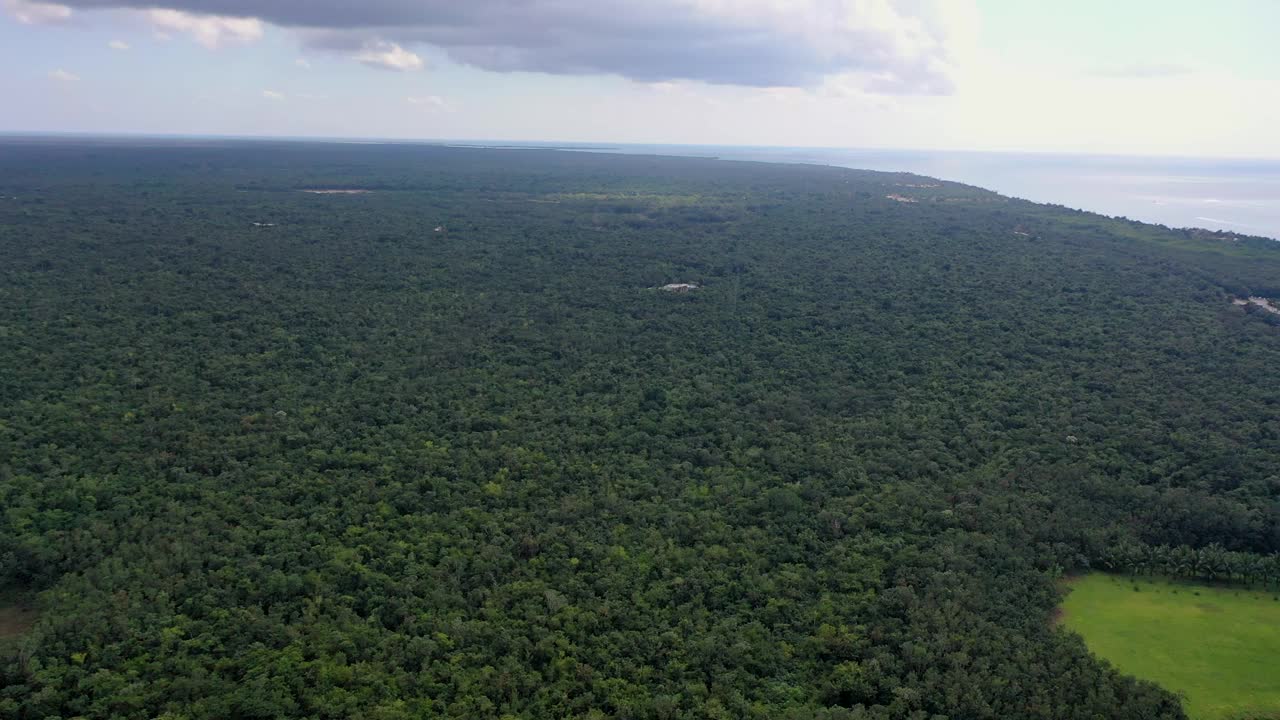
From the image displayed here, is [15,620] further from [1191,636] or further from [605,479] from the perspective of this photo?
[1191,636]

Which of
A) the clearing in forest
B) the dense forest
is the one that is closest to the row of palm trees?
the dense forest

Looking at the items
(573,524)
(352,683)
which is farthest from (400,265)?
(352,683)

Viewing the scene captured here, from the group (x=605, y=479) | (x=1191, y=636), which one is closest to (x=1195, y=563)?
(x=1191, y=636)

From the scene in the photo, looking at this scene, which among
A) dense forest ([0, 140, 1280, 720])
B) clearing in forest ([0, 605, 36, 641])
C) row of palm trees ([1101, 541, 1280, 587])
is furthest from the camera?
row of palm trees ([1101, 541, 1280, 587])

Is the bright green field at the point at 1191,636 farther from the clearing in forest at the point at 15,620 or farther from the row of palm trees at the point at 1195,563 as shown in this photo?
the clearing in forest at the point at 15,620

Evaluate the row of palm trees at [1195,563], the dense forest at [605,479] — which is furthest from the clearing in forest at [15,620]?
the row of palm trees at [1195,563]

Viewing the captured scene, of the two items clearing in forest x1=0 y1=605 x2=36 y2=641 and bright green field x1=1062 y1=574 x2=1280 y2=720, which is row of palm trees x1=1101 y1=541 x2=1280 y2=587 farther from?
clearing in forest x1=0 y1=605 x2=36 y2=641

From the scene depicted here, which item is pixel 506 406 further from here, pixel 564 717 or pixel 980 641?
pixel 980 641
